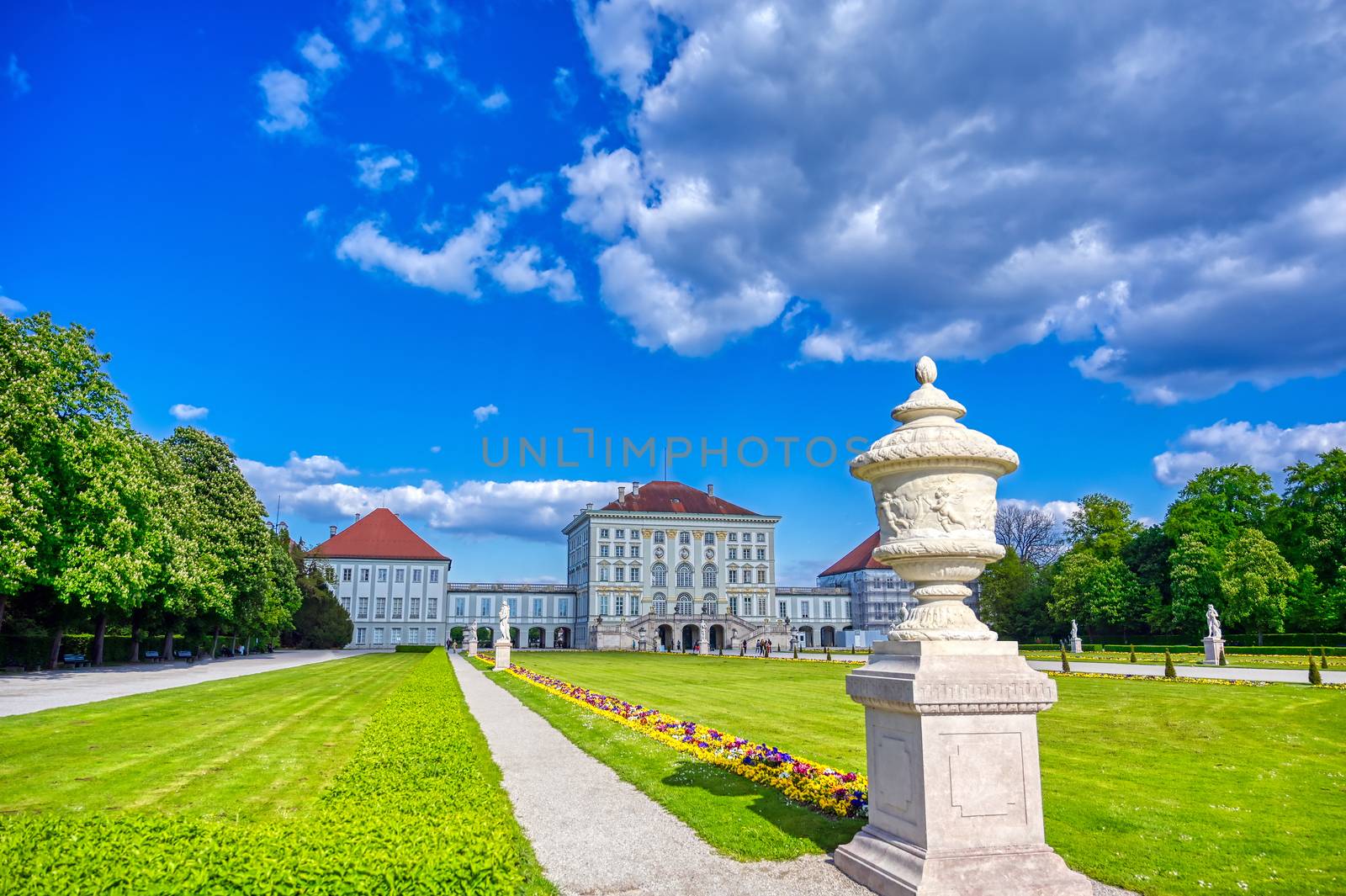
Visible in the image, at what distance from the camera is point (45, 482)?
22.3 meters

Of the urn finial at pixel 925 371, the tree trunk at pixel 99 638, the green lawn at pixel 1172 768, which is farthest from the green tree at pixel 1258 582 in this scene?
the tree trunk at pixel 99 638

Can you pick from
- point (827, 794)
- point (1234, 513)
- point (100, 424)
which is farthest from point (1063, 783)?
point (1234, 513)

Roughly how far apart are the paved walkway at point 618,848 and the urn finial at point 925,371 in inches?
134

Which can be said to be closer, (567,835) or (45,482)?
(567,835)

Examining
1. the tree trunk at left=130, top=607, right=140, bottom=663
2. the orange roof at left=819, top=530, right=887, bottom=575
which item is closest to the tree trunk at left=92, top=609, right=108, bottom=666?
the tree trunk at left=130, top=607, right=140, bottom=663

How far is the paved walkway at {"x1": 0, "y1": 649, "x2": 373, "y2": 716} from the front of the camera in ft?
56.6

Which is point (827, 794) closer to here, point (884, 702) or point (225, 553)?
point (884, 702)

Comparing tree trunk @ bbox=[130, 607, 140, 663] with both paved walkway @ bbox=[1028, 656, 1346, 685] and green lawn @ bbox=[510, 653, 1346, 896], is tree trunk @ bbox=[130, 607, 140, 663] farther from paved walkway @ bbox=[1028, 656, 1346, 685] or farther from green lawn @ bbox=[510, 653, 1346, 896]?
paved walkway @ bbox=[1028, 656, 1346, 685]

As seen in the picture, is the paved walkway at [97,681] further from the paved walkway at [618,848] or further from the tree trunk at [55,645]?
the paved walkway at [618,848]

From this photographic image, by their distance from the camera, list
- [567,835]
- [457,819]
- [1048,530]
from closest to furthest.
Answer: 1. [457,819]
2. [567,835]
3. [1048,530]

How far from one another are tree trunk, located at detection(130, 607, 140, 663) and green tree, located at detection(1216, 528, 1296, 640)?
49885 millimetres

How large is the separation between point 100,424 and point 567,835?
81.6 feet

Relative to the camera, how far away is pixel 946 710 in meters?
4.82

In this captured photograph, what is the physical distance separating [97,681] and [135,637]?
12.9 m
